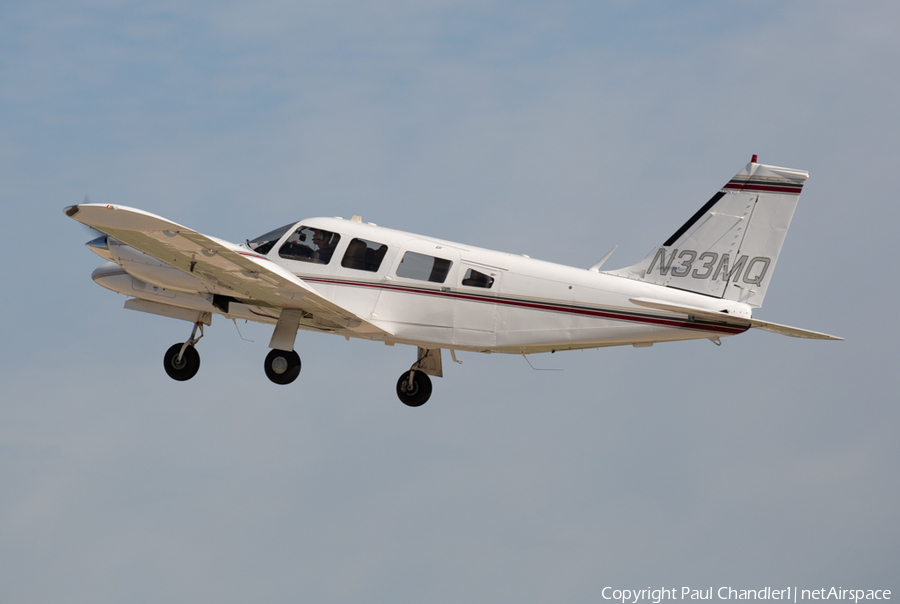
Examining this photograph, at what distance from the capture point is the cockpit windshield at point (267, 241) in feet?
66.8

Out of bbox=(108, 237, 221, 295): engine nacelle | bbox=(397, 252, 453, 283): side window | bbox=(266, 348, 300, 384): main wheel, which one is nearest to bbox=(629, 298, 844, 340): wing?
bbox=(397, 252, 453, 283): side window

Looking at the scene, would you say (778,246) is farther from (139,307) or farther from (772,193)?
(139,307)

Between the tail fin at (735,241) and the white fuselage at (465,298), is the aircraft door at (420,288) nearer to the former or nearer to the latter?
the white fuselage at (465,298)

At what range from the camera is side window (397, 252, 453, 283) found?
1953 centimetres

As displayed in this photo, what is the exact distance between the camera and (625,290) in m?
18.7

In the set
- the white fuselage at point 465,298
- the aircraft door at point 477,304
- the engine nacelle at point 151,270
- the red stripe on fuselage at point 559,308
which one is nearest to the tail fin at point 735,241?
the white fuselage at point 465,298

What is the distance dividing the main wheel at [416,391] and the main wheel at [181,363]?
420 cm

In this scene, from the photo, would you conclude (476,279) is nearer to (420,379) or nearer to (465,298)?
(465,298)

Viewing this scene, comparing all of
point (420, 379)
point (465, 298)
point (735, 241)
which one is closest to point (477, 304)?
point (465, 298)

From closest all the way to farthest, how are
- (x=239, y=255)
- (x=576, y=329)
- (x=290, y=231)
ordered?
(x=239, y=255) → (x=576, y=329) → (x=290, y=231)

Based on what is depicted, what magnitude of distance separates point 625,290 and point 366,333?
4980 millimetres

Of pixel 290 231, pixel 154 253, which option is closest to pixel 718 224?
pixel 290 231

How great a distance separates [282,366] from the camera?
1991cm

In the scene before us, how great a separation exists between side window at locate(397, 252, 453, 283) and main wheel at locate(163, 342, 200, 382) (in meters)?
4.73
